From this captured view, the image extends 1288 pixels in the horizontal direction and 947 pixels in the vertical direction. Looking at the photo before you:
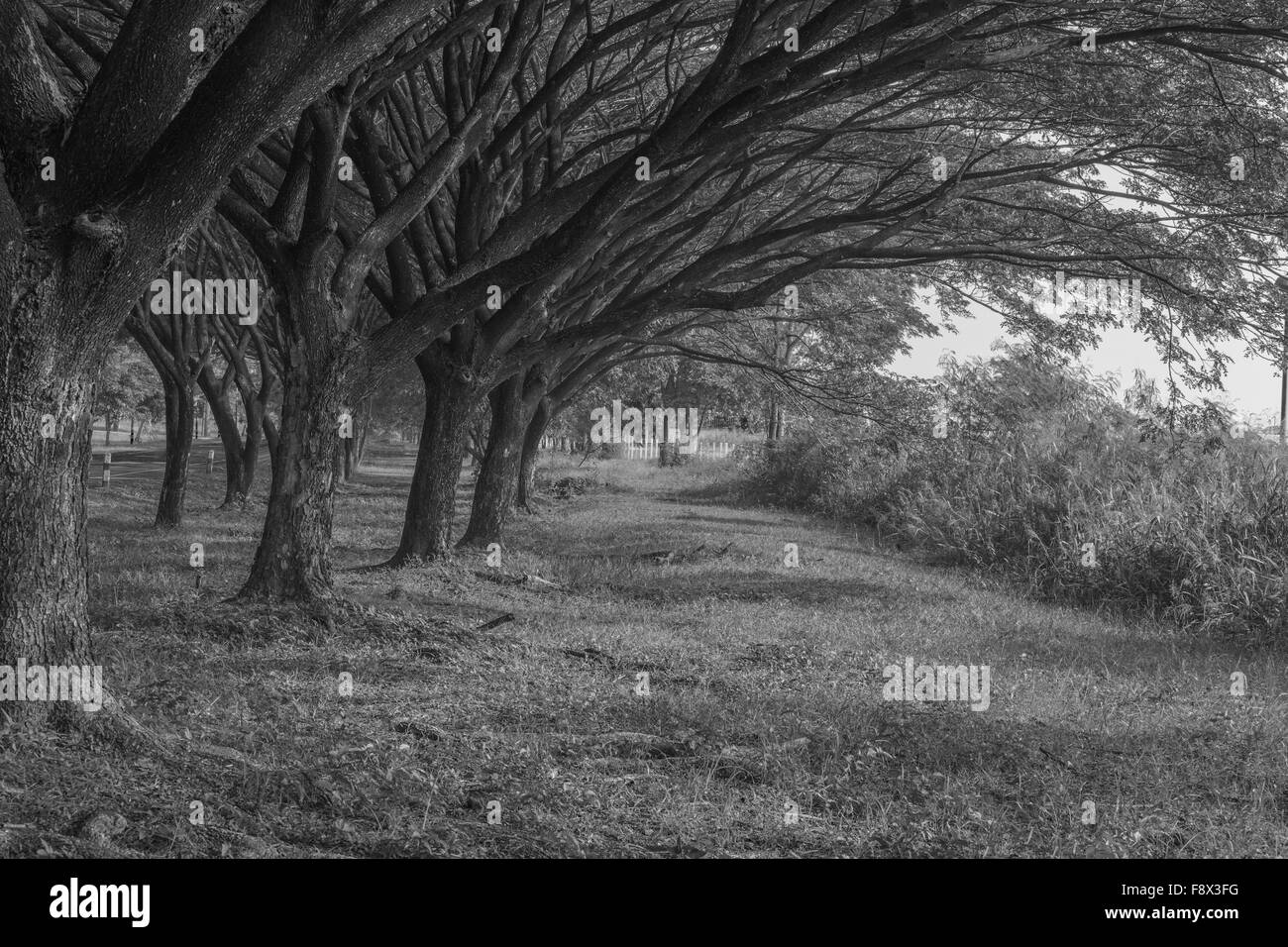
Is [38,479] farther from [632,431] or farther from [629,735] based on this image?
[632,431]

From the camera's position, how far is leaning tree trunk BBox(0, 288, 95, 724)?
213 inches

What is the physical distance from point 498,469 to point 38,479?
37.8 feet

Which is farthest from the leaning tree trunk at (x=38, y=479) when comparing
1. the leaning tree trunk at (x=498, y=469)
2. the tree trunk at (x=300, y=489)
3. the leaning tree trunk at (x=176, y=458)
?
the leaning tree trunk at (x=176, y=458)

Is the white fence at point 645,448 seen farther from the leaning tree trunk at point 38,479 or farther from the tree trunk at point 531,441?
the leaning tree trunk at point 38,479

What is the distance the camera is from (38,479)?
215 inches

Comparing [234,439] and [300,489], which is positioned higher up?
[234,439]

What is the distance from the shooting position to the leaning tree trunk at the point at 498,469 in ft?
55.0

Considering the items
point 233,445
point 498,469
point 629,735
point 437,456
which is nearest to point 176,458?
point 233,445

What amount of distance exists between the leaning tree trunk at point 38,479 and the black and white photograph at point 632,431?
18 millimetres

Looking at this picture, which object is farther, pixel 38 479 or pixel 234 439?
pixel 234 439

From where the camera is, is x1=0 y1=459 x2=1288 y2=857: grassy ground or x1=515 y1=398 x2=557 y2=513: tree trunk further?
x1=515 y1=398 x2=557 y2=513: tree trunk

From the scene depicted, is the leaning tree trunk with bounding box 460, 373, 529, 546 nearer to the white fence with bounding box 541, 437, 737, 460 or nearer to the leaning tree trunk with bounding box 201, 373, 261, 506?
the leaning tree trunk with bounding box 201, 373, 261, 506

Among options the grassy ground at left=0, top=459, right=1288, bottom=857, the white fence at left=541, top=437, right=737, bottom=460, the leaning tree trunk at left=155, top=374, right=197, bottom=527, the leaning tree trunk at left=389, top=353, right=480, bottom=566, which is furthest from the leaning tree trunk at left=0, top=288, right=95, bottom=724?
the white fence at left=541, top=437, right=737, bottom=460

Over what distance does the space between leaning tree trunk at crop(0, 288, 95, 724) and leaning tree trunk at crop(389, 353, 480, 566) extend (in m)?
7.99
